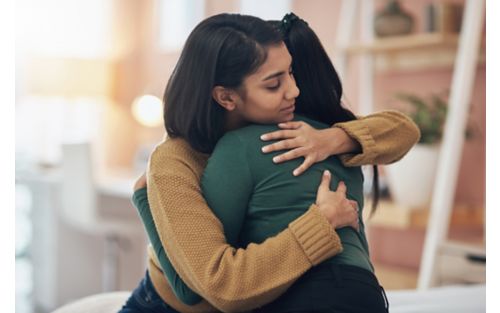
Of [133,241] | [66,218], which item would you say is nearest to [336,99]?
[66,218]

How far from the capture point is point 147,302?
1.20m

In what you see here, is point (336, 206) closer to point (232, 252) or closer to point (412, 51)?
point (232, 252)

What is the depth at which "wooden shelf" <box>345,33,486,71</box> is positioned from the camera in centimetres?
268

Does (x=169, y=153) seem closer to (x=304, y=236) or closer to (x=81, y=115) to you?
(x=304, y=236)

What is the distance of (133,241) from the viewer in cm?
378

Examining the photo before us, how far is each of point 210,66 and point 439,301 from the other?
828mm

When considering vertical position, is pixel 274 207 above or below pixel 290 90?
below

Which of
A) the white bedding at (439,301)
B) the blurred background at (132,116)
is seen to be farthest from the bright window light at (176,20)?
the white bedding at (439,301)

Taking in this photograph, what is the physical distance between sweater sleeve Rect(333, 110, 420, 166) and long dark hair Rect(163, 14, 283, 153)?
0.66 ft

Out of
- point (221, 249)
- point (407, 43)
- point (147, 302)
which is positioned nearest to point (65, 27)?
point (407, 43)

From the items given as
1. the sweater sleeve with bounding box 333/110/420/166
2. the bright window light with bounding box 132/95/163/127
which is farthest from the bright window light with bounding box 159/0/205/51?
the sweater sleeve with bounding box 333/110/420/166

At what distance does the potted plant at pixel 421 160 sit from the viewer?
8.65 feet

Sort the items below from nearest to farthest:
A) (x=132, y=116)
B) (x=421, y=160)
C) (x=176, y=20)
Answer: (x=421, y=160) → (x=176, y=20) → (x=132, y=116)

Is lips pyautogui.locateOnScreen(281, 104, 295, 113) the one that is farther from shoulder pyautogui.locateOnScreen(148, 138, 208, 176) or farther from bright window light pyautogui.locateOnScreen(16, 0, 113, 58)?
bright window light pyautogui.locateOnScreen(16, 0, 113, 58)
